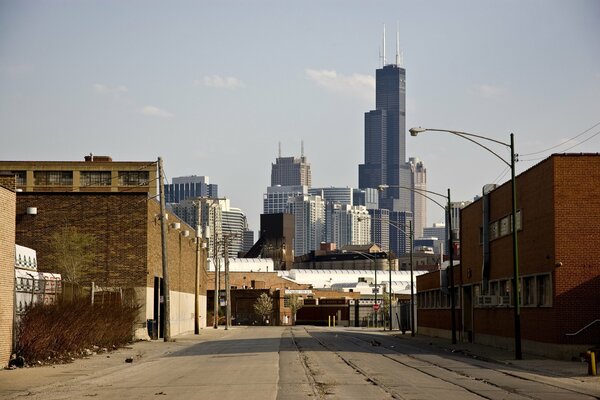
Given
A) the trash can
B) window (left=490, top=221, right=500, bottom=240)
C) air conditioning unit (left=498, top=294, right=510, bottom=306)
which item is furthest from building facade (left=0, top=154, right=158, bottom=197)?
air conditioning unit (left=498, top=294, right=510, bottom=306)

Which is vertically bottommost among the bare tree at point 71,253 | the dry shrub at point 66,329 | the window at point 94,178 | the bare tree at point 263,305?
the bare tree at point 263,305

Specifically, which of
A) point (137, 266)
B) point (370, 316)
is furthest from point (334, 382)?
point (370, 316)

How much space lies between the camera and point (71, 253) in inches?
2351

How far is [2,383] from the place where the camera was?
28.5m

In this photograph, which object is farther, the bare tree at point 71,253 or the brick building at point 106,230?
the brick building at point 106,230

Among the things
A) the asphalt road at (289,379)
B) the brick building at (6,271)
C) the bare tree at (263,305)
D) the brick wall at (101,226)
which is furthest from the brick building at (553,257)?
the bare tree at (263,305)

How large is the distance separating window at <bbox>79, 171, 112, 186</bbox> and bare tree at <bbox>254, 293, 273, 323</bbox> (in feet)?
98.9

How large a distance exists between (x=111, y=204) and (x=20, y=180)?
7730 centimetres

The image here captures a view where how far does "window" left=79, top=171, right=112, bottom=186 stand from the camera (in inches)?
5384

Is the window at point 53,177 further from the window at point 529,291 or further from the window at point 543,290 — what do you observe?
the window at point 543,290

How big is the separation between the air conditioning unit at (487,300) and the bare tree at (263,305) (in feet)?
306

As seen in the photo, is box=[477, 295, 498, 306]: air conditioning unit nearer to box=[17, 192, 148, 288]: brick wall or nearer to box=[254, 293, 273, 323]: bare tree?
box=[17, 192, 148, 288]: brick wall

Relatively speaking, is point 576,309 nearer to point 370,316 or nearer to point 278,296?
point 370,316

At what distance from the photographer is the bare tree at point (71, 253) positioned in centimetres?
5953
